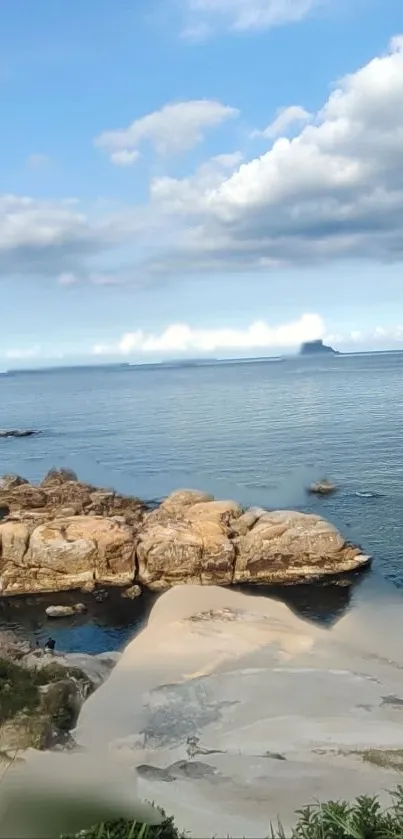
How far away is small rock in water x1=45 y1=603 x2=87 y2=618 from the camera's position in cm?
3540

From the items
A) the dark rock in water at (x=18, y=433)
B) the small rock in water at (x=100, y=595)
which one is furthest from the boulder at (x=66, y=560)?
the dark rock in water at (x=18, y=433)

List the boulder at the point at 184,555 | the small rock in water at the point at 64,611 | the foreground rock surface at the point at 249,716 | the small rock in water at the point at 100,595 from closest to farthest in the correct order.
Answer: the foreground rock surface at the point at 249,716 → the small rock in water at the point at 64,611 → the small rock in water at the point at 100,595 → the boulder at the point at 184,555

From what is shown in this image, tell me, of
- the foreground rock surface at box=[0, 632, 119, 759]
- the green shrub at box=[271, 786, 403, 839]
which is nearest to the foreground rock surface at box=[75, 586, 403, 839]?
the foreground rock surface at box=[0, 632, 119, 759]

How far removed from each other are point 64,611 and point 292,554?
12465mm

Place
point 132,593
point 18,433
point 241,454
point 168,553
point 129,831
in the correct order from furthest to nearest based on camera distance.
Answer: point 18,433 → point 241,454 → point 168,553 → point 132,593 → point 129,831

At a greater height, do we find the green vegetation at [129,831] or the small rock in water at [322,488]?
the green vegetation at [129,831]

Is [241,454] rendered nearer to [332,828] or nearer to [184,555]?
[184,555]

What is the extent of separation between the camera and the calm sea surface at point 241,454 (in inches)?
1758

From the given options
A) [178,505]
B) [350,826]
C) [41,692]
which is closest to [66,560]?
[178,505]

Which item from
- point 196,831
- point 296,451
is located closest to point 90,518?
point 196,831

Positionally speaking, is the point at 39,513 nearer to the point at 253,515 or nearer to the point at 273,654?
the point at 253,515

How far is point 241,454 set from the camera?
77750 mm

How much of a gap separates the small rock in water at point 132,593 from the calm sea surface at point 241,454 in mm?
1072

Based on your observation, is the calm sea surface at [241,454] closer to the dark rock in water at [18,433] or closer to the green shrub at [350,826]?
the dark rock in water at [18,433]
